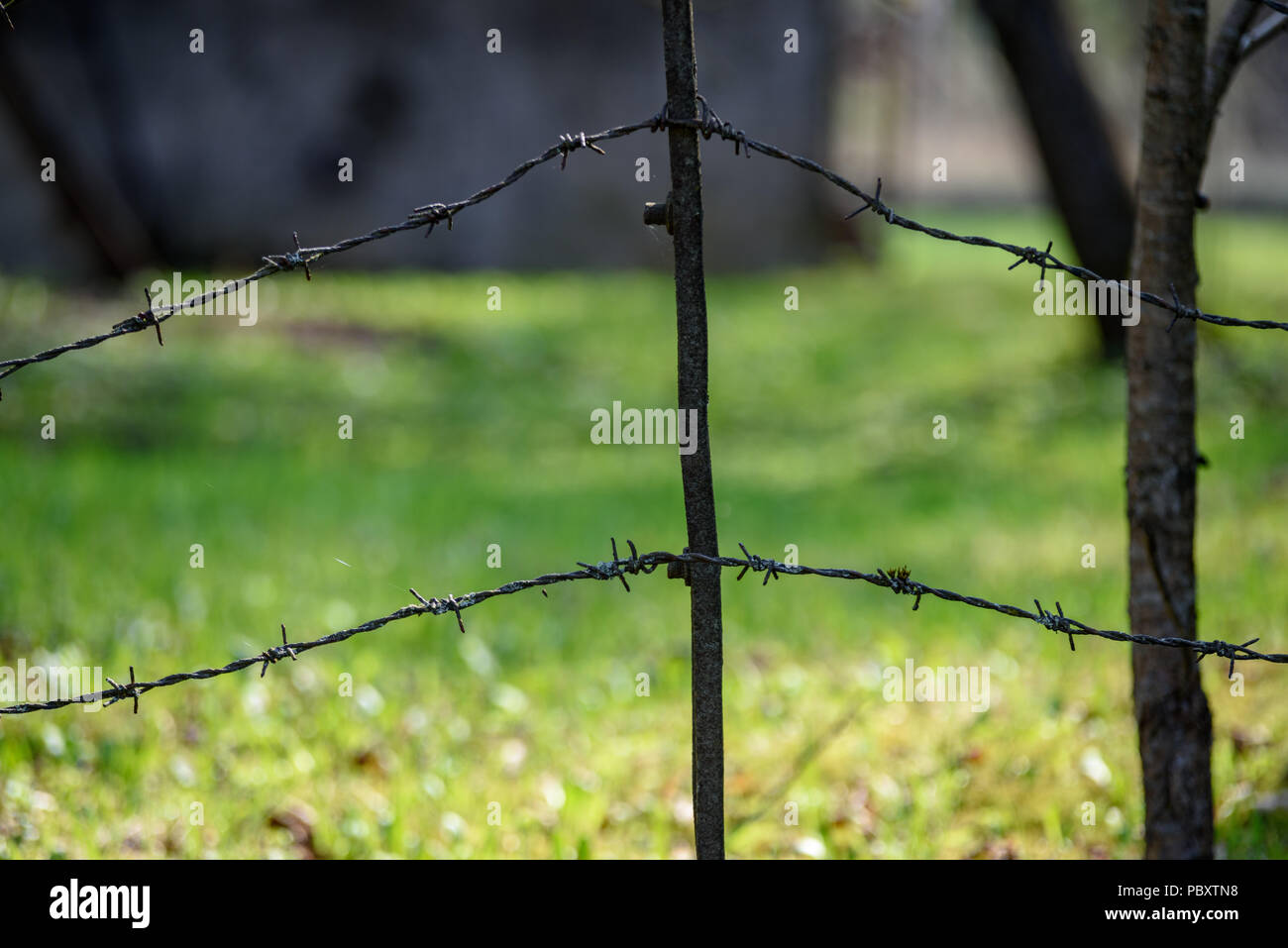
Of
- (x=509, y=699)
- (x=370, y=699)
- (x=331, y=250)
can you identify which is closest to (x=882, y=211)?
(x=331, y=250)

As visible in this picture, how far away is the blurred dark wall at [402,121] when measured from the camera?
544 inches

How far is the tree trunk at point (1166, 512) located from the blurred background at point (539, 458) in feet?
1.92

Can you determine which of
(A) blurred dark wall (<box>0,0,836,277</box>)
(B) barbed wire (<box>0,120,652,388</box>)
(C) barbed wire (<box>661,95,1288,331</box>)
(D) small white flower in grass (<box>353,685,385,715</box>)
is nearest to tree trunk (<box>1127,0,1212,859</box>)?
(C) barbed wire (<box>661,95,1288,331</box>)

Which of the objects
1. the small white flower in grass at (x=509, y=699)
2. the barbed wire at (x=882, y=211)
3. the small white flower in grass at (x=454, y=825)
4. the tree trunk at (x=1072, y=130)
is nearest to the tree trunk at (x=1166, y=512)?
the barbed wire at (x=882, y=211)

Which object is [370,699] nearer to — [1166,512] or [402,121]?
[1166,512]

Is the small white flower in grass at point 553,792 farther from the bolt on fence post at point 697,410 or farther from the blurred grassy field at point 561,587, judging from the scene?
the bolt on fence post at point 697,410

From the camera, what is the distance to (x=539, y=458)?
845 centimetres

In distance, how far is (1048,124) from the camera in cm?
1015

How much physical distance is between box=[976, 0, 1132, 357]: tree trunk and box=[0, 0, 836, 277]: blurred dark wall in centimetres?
475

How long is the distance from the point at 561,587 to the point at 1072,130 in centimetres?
651

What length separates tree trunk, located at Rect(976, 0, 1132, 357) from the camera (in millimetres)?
9969
